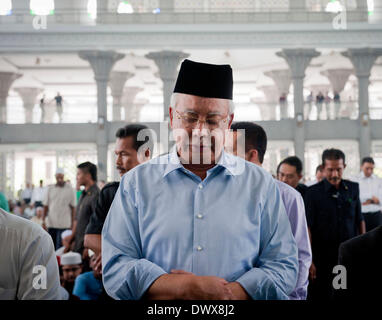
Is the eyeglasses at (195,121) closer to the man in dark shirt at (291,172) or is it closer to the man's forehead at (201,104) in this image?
the man's forehead at (201,104)

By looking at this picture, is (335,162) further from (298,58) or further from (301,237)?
(298,58)

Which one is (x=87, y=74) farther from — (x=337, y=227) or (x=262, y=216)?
(x=262, y=216)

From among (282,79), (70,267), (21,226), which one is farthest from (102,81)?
(21,226)

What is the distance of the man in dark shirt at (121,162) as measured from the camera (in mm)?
3109

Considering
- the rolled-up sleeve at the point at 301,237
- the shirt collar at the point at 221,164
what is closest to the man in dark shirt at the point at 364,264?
the shirt collar at the point at 221,164

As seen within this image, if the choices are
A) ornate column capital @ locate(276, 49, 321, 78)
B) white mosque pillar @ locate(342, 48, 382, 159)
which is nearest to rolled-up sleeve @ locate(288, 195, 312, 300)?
ornate column capital @ locate(276, 49, 321, 78)

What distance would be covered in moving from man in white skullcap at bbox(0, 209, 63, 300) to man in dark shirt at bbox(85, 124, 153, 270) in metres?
1.16

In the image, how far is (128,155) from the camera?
316 cm

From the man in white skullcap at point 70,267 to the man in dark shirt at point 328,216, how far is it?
→ 88.0 inches

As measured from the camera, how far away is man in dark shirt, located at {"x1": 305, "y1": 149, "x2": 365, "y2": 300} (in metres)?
4.66

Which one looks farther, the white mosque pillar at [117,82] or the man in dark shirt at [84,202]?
the white mosque pillar at [117,82]

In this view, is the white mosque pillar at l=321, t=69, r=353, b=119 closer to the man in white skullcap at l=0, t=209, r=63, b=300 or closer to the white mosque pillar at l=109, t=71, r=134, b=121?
the white mosque pillar at l=109, t=71, r=134, b=121
